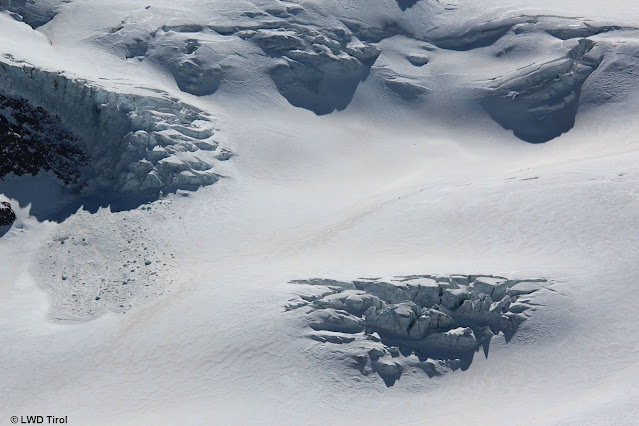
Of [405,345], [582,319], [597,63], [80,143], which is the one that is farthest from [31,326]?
[597,63]

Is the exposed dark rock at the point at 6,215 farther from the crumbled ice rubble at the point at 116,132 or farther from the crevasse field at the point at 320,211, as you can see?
the crumbled ice rubble at the point at 116,132

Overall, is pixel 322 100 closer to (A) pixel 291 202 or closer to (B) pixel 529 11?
(A) pixel 291 202

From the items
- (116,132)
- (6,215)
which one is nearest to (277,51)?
(116,132)

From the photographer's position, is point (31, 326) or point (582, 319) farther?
point (31, 326)

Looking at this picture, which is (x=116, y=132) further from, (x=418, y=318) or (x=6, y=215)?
(x=418, y=318)

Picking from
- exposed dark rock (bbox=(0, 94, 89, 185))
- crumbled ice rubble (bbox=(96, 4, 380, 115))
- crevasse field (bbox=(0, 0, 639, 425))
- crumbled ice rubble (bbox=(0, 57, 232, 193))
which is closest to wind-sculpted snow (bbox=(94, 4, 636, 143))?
crumbled ice rubble (bbox=(96, 4, 380, 115))

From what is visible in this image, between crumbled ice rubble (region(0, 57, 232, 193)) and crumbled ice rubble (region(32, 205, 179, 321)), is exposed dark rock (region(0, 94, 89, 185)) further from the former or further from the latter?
crumbled ice rubble (region(32, 205, 179, 321))
